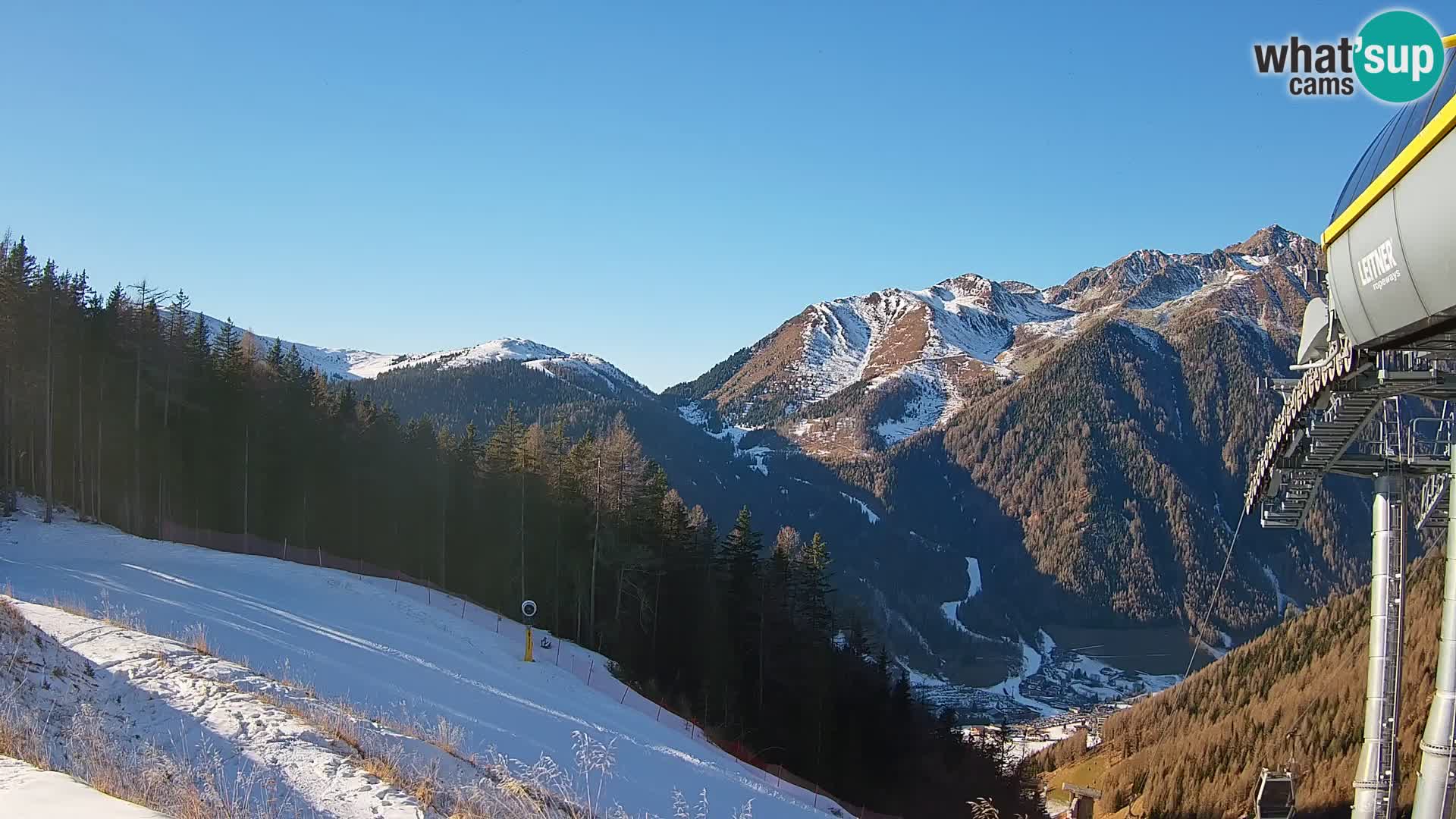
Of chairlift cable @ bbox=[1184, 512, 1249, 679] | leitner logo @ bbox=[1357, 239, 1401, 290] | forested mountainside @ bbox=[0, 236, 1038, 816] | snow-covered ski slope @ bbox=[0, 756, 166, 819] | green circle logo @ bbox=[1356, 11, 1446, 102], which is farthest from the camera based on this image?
forested mountainside @ bbox=[0, 236, 1038, 816]

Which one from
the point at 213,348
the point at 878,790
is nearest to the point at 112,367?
the point at 213,348

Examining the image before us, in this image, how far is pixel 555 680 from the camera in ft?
62.6

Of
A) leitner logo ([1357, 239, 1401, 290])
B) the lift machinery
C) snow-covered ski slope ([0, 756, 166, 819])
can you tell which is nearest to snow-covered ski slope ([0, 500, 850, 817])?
snow-covered ski slope ([0, 756, 166, 819])

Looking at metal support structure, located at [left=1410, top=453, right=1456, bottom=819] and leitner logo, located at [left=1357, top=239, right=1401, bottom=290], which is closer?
leitner logo, located at [left=1357, top=239, right=1401, bottom=290]

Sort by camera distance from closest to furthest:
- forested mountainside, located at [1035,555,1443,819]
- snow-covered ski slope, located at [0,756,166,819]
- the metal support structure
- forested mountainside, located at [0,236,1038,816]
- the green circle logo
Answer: snow-covered ski slope, located at [0,756,166,819] < the green circle logo < the metal support structure < forested mountainside, located at [1035,555,1443,819] < forested mountainside, located at [0,236,1038,816]

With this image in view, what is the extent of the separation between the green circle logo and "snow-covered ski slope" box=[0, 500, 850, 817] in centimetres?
1022

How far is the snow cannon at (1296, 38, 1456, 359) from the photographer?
524 cm

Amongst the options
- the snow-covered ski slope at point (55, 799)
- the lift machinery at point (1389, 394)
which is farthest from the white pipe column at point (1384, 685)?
the snow-covered ski slope at point (55, 799)

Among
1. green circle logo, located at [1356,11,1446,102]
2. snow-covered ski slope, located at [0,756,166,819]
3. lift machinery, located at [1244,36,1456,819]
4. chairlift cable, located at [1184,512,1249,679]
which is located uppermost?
green circle logo, located at [1356,11,1446,102]

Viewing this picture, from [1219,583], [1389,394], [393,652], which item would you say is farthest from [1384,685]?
[1219,583]

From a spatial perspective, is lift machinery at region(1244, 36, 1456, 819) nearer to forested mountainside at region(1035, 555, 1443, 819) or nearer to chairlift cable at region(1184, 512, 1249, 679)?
chairlift cable at region(1184, 512, 1249, 679)

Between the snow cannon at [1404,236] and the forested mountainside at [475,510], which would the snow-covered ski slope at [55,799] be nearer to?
the snow cannon at [1404,236]

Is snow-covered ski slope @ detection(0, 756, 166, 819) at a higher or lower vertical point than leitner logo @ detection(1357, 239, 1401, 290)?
lower

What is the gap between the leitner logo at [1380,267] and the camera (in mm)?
6027
